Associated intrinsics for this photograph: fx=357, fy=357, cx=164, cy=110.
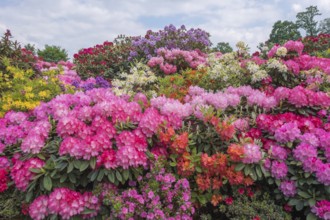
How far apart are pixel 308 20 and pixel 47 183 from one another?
26.4 m

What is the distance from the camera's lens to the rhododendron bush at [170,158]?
9.45 feet

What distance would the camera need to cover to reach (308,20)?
84.1ft

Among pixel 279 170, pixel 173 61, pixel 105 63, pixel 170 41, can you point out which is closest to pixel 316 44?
pixel 170 41

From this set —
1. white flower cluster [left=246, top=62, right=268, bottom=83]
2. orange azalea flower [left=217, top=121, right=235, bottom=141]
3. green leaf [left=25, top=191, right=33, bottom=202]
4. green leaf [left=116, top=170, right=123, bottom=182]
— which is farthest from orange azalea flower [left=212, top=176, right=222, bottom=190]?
white flower cluster [left=246, top=62, right=268, bottom=83]

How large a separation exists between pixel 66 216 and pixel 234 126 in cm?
172

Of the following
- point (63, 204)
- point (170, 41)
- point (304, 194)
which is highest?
point (170, 41)

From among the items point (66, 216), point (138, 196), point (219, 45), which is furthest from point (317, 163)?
point (219, 45)

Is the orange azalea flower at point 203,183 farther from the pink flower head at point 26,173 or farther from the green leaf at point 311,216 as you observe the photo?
the pink flower head at point 26,173

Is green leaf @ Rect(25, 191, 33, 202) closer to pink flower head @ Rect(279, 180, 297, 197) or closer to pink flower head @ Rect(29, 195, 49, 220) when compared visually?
pink flower head @ Rect(29, 195, 49, 220)

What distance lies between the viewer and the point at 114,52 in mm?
8297

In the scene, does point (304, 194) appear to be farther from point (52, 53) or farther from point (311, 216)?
point (52, 53)

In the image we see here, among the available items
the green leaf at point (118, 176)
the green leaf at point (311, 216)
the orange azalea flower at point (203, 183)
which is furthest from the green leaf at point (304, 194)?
the green leaf at point (118, 176)

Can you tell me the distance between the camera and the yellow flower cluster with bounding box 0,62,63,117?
4.16m

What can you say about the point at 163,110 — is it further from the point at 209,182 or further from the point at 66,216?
the point at 66,216
